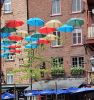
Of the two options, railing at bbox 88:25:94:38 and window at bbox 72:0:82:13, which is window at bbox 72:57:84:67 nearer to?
railing at bbox 88:25:94:38

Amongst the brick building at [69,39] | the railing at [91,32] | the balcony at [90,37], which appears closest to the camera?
the balcony at [90,37]

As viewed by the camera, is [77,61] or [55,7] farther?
[55,7]

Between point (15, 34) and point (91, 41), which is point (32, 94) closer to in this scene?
point (91, 41)

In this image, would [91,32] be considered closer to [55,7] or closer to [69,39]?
[69,39]

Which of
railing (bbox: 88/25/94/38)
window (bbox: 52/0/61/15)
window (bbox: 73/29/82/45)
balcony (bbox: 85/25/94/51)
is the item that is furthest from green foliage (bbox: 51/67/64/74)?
window (bbox: 52/0/61/15)

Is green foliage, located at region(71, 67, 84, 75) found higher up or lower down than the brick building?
lower down

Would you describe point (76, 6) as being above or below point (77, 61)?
above

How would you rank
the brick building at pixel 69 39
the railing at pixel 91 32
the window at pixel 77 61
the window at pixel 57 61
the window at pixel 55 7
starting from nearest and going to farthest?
→ the railing at pixel 91 32 → the brick building at pixel 69 39 → the window at pixel 77 61 → the window at pixel 57 61 → the window at pixel 55 7

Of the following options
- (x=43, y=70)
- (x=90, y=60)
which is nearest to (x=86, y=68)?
(x=90, y=60)

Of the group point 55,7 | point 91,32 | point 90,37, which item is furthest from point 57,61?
point 55,7

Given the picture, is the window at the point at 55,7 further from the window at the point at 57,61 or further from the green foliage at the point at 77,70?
the green foliage at the point at 77,70

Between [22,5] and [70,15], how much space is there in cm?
552

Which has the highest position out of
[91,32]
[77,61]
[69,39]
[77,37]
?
[91,32]

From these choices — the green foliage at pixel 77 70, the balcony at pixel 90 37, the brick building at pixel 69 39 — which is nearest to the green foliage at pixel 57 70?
the brick building at pixel 69 39
